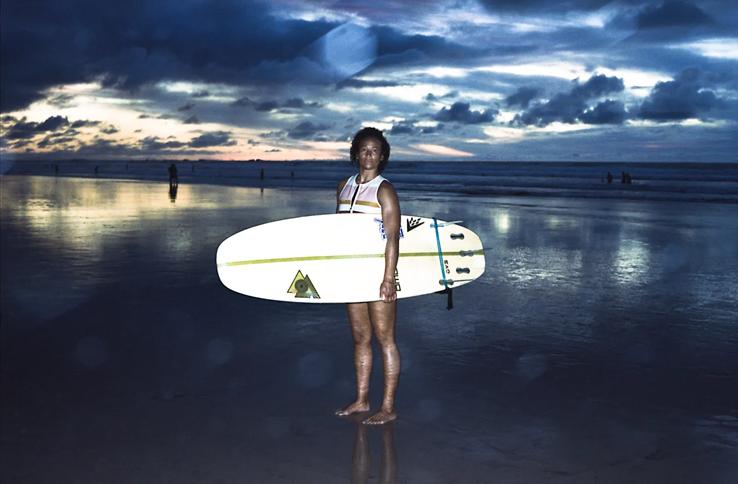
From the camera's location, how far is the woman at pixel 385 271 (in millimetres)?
5141

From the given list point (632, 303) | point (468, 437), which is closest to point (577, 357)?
point (468, 437)

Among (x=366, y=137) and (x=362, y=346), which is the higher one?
(x=366, y=137)

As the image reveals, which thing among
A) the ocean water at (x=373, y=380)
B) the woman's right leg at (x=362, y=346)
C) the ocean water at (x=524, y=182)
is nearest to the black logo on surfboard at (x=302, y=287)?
the woman's right leg at (x=362, y=346)

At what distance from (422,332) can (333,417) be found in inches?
104

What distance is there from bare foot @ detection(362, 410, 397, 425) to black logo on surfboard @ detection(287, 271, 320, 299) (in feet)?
3.38

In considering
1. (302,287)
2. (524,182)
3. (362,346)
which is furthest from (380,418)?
(524,182)

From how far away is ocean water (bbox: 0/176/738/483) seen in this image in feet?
15.0

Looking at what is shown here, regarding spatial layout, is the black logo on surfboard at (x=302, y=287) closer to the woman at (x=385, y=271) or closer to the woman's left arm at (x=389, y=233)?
the woman at (x=385, y=271)

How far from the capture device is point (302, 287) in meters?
5.68

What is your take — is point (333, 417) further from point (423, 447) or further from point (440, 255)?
point (440, 255)

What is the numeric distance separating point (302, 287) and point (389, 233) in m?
0.96

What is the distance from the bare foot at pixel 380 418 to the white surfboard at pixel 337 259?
86 centimetres

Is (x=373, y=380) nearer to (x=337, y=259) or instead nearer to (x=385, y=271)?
(x=337, y=259)

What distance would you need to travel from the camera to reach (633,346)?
7355 mm
